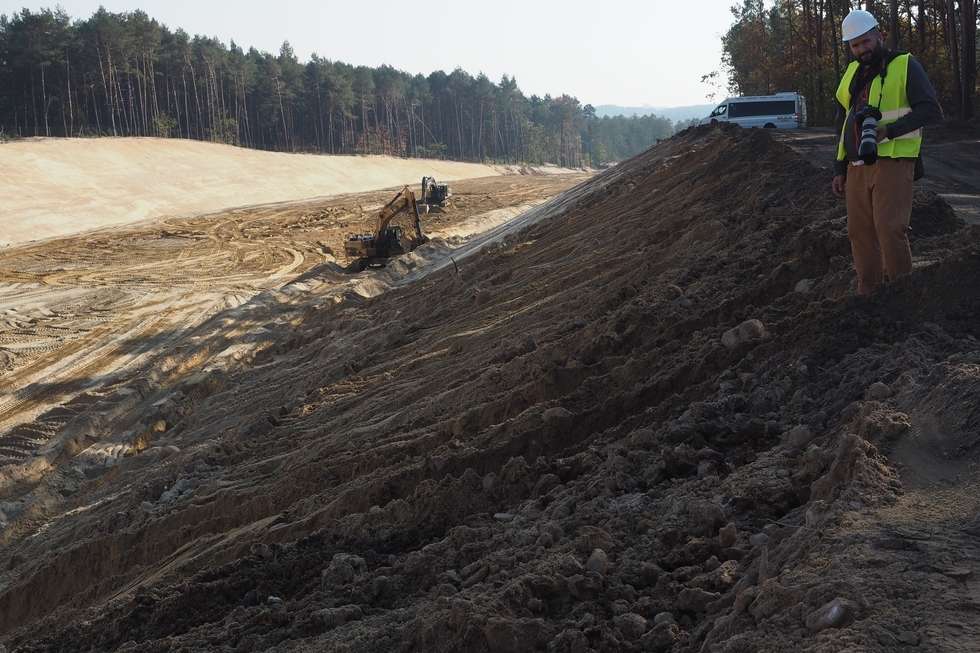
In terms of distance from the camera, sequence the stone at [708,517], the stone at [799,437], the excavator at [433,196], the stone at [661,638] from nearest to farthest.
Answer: the stone at [661,638]
the stone at [708,517]
the stone at [799,437]
the excavator at [433,196]

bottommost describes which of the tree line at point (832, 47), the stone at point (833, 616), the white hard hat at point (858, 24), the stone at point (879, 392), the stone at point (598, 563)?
the stone at point (598, 563)

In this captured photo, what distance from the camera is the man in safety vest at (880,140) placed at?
19.0 ft

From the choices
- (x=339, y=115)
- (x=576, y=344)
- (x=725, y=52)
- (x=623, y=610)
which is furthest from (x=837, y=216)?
(x=339, y=115)

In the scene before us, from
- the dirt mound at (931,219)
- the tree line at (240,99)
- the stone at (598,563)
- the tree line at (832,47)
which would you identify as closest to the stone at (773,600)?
the stone at (598,563)

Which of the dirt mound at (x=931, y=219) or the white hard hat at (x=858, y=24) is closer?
the white hard hat at (x=858, y=24)

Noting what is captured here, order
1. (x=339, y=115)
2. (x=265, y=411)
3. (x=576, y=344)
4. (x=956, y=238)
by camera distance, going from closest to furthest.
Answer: (x=956, y=238) → (x=576, y=344) → (x=265, y=411) → (x=339, y=115)

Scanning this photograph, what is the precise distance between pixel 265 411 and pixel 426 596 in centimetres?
775

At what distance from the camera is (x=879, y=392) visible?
464 centimetres

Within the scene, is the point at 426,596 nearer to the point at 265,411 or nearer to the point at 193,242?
the point at 265,411

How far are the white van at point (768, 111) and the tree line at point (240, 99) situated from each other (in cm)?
4113

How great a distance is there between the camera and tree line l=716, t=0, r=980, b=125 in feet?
81.8

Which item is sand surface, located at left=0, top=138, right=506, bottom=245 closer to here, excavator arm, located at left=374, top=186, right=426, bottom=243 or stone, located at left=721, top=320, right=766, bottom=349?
excavator arm, located at left=374, top=186, right=426, bottom=243

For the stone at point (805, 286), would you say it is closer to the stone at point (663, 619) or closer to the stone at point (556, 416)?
the stone at point (556, 416)

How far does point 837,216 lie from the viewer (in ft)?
31.8
